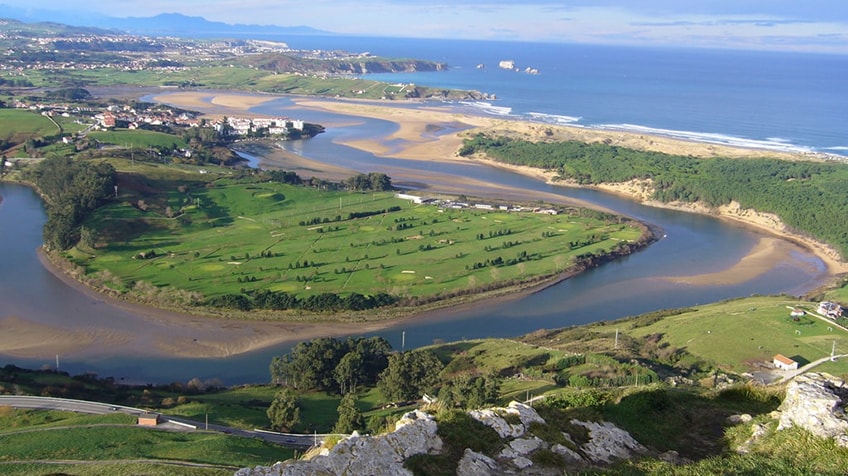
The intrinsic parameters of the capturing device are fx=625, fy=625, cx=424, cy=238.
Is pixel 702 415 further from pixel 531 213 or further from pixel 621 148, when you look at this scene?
pixel 621 148

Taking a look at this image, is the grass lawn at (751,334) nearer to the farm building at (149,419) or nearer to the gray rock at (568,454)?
the farm building at (149,419)

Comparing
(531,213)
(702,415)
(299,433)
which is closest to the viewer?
(702,415)

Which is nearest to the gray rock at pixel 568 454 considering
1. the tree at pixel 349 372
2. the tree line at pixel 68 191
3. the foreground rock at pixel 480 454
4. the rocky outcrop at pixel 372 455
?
the foreground rock at pixel 480 454

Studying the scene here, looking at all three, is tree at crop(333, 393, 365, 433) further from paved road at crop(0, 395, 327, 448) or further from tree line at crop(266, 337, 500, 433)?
paved road at crop(0, 395, 327, 448)

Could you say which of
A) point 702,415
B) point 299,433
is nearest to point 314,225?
point 299,433

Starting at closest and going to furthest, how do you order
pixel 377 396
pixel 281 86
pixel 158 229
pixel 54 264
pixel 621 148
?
1. pixel 377 396
2. pixel 54 264
3. pixel 158 229
4. pixel 621 148
5. pixel 281 86

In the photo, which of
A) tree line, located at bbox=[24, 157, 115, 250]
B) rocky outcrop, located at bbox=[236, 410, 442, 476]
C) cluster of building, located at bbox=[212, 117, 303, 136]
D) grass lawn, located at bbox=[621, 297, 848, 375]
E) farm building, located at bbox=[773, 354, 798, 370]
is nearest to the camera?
rocky outcrop, located at bbox=[236, 410, 442, 476]

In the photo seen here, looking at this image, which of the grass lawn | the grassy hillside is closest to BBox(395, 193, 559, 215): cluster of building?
the grassy hillside
